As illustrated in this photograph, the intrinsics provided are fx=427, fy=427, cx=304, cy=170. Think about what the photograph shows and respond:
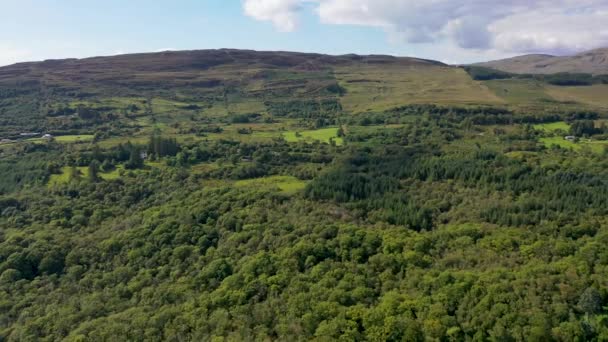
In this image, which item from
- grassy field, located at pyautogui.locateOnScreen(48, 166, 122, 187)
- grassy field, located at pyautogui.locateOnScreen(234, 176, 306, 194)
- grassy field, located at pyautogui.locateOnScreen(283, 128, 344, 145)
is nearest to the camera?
grassy field, located at pyautogui.locateOnScreen(234, 176, 306, 194)

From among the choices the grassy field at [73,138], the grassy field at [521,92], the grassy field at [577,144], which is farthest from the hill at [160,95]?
the grassy field at [577,144]

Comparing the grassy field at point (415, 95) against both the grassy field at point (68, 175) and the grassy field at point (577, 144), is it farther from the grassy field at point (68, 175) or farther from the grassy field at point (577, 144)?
the grassy field at point (68, 175)

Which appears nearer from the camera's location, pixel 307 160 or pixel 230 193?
pixel 230 193

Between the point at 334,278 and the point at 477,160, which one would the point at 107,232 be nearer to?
the point at 334,278

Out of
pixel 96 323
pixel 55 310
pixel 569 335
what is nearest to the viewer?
pixel 569 335

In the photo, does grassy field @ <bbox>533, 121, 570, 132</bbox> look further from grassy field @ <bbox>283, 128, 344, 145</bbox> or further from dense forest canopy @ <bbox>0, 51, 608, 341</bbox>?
grassy field @ <bbox>283, 128, 344, 145</bbox>

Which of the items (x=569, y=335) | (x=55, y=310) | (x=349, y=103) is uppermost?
(x=349, y=103)

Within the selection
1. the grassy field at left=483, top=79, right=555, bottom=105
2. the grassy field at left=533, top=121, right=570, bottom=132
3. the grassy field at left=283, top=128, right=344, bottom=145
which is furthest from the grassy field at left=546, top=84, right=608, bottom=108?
the grassy field at left=283, top=128, right=344, bottom=145

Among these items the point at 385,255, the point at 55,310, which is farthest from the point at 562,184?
the point at 55,310
